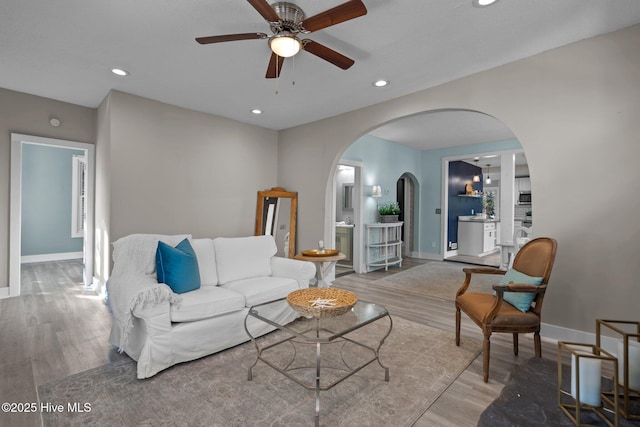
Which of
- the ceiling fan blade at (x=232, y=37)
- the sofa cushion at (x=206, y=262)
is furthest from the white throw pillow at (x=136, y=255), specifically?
the ceiling fan blade at (x=232, y=37)

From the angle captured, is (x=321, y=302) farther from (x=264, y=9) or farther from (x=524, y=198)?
(x=524, y=198)

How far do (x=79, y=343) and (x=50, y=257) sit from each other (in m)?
5.31

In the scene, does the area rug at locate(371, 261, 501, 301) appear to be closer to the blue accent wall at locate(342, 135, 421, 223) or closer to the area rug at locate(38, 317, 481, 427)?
the blue accent wall at locate(342, 135, 421, 223)

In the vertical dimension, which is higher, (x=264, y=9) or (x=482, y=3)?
(x=482, y=3)

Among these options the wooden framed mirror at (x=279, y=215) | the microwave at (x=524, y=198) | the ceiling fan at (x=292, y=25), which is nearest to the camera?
the ceiling fan at (x=292, y=25)

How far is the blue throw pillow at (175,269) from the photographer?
2545 mm

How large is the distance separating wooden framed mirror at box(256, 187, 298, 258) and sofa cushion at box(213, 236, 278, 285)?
1.43m

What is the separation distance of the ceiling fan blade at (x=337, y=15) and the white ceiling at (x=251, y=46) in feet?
0.90

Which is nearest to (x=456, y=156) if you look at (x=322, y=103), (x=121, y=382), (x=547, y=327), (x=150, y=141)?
(x=322, y=103)

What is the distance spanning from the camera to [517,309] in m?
2.24

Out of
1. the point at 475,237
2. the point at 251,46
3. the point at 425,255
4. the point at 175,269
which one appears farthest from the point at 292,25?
the point at 475,237

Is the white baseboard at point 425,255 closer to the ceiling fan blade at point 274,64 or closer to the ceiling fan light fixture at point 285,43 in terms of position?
the ceiling fan blade at point 274,64

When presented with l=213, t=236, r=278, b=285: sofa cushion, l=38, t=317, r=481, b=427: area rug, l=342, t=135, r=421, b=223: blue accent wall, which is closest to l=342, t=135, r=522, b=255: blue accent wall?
l=342, t=135, r=421, b=223: blue accent wall

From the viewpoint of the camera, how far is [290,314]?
10.2ft
